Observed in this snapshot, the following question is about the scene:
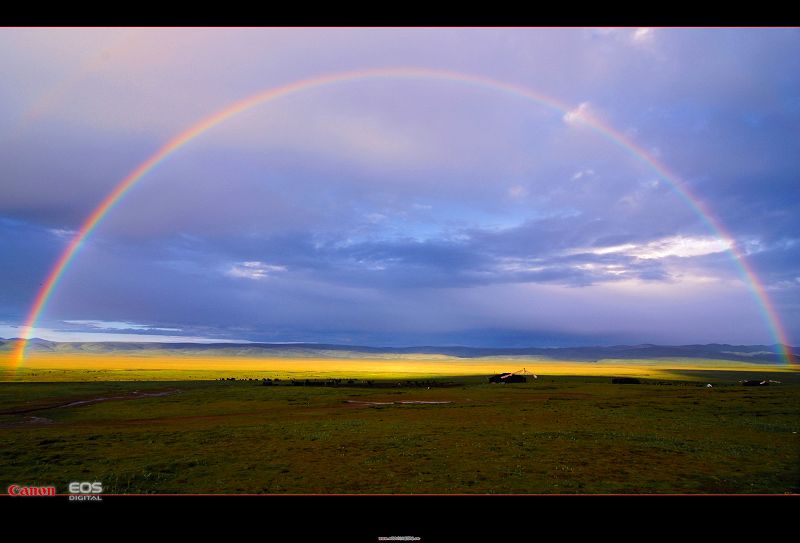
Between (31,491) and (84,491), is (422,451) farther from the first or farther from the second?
(31,491)

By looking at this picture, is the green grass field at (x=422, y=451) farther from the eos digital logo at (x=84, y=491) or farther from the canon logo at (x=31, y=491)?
the eos digital logo at (x=84, y=491)

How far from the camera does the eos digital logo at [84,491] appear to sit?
5570mm

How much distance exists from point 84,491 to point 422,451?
15.0m

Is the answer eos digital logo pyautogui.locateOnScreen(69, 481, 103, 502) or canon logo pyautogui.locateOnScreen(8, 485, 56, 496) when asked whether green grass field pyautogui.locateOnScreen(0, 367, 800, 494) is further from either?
eos digital logo pyautogui.locateOnScreen(69, 481, 103, 502)

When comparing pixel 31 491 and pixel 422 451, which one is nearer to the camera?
pixel 31 491

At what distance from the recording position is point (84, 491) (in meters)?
5.73

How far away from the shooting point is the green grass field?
14.0 metres

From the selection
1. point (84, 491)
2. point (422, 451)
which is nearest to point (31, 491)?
point (84, 491)

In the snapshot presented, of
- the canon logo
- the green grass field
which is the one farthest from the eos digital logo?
the green grass field

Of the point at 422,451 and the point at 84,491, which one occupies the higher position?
the point at 84,491
